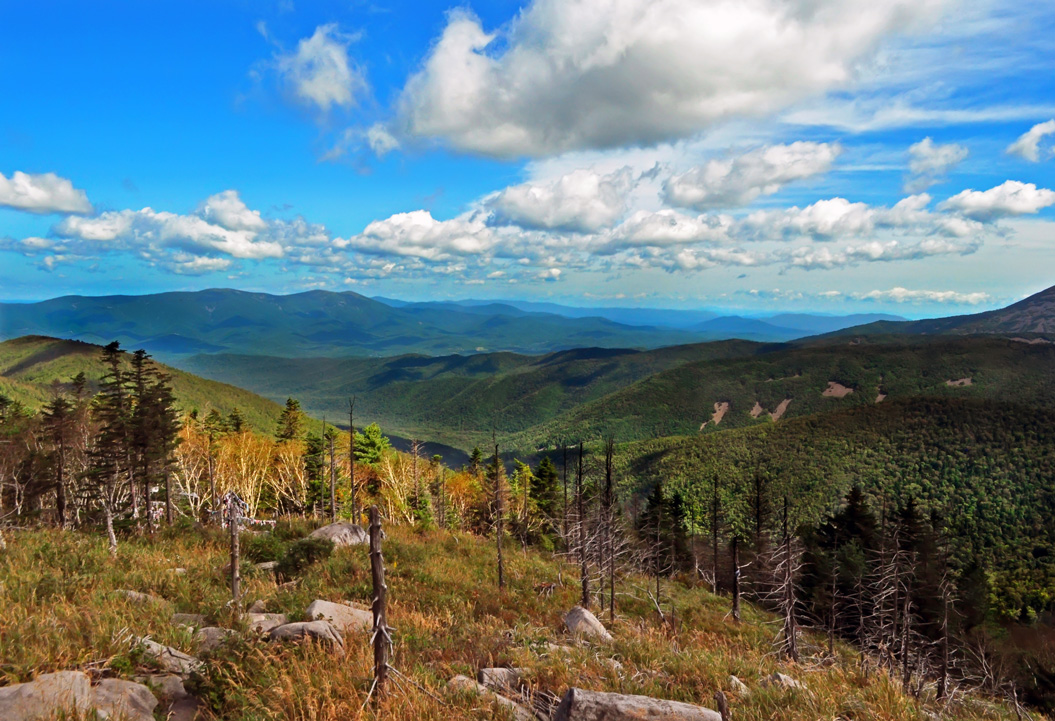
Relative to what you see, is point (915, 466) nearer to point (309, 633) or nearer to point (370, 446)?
point (370, 446)

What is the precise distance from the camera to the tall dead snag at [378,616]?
5344 mm

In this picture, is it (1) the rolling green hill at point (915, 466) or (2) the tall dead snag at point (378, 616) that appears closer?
(2) the tall dead snag at point (378, 616)

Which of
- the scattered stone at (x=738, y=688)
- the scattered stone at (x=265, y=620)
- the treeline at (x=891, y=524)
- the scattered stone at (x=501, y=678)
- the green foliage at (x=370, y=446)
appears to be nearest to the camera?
the scattered stone at (x=501, y=678)

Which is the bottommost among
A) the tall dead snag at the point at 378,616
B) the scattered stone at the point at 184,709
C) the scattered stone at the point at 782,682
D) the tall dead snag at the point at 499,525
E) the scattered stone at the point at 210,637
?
the tall dead snag at the point at 499,525

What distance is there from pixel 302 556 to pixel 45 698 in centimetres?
1241

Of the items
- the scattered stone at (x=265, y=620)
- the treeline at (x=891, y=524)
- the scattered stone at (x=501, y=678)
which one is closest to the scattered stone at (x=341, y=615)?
the scattered stone at (x=265, y=620)

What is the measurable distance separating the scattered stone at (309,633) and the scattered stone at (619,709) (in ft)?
11.9

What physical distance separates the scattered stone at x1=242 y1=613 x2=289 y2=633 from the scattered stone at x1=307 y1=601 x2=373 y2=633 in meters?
0.50

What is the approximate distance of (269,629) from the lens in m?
8.56

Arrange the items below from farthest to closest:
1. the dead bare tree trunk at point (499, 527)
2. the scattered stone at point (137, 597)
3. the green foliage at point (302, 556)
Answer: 1. the dead bare tree trunk at point (499, 527)
2. the green foliage at point (302, 556)
3. the scattered stone at point (137, 597)

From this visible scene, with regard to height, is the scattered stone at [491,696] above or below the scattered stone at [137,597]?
above

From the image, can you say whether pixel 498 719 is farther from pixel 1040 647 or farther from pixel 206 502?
pixel 1040 647

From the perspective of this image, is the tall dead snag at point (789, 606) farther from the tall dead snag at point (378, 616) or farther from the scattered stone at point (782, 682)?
the tall dead snag at point (378, 616)

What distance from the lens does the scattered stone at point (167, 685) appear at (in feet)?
19.8
